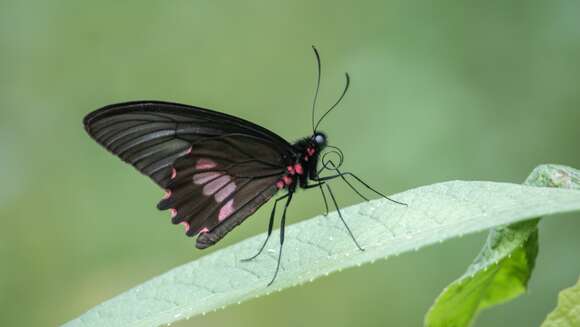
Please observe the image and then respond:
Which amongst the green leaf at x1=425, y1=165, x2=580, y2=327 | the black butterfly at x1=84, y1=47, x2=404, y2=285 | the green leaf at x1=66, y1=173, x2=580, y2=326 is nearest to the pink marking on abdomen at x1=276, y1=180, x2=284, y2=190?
the black butterfly at x1=84, y1=47, x2=404, y2=285

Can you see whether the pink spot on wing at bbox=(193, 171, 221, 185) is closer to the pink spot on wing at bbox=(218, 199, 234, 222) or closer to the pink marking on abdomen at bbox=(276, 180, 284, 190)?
the pink spot on wing at bbox=(218, 199, 234, 222)

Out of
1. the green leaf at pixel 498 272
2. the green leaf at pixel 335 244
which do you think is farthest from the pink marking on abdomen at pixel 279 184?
the green leaf at pixel 498 272

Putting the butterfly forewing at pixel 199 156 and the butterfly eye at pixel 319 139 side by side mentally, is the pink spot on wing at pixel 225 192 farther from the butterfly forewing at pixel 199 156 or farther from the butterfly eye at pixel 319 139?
the butterfly eye at pixel 319 139

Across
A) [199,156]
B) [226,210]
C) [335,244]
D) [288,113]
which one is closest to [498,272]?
[335,244]

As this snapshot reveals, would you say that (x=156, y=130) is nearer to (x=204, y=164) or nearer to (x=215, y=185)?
(x=204, y=164)

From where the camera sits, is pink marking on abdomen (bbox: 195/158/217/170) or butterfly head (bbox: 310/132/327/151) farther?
butterfly head (bbox: 310/132/327/151)

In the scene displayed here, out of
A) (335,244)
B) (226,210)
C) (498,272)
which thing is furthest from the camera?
(226,210)
